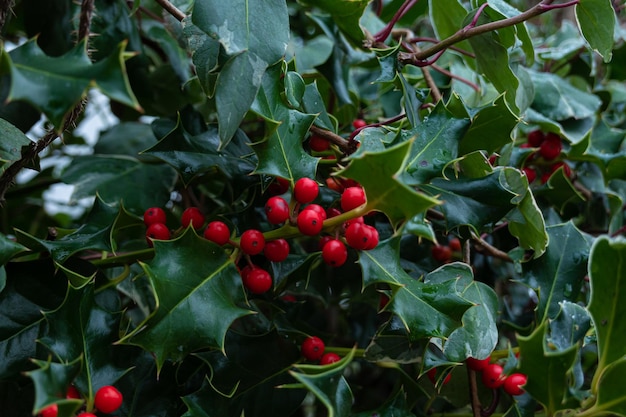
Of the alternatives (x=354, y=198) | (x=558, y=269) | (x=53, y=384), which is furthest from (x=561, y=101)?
(x=53, y=384)

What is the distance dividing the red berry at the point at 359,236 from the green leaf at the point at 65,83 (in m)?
0.29

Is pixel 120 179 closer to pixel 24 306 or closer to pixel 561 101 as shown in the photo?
pixel 24 306

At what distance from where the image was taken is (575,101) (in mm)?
1177

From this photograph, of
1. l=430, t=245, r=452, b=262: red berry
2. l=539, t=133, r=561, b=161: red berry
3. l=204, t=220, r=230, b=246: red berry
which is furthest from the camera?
l=539, t=133, r=561, b=161: red berry

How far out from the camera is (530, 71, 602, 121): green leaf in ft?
Answer: 3.79

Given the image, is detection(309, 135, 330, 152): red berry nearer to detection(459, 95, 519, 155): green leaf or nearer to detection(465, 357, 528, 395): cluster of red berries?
detection(459, 95, 519, 155): green leaf

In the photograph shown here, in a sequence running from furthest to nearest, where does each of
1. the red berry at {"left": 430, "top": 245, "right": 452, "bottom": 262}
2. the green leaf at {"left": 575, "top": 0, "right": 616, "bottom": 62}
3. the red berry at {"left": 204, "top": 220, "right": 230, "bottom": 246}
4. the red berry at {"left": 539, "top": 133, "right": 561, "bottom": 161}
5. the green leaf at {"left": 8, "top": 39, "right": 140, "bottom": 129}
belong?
the red berry at {"left": 539, "top": 133, "right": 561, "bottom": 161} < the red berry at {"left": 430, "top": 245, "right": 452, "bottom": 262} < the green leaf at {"left": 575, "top": 0, "right": 616, "bottom": 62} < the red berry at {"left": 204, "top": 220, "right": 230, "bottom": 246} < the green leaf at {"left": 8, "top": 39, "right": 140, "bottom": 129}

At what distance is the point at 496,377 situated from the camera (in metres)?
0.85

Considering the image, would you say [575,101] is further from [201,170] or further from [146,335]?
[146,335]

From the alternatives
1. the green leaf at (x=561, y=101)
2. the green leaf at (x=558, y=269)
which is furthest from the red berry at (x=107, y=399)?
the green leaf at (x=561, y=101)

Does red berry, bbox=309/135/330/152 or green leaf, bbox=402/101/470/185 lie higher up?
green leaf, bbox=402/101/470/185

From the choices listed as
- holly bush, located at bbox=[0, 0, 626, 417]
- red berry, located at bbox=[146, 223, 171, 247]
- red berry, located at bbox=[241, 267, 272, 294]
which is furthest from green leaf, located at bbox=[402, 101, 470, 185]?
red berry, located at bbox=[146, 223, 171, 247]

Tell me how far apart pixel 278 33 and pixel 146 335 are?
36 cm

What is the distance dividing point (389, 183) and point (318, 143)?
247 millimetres
